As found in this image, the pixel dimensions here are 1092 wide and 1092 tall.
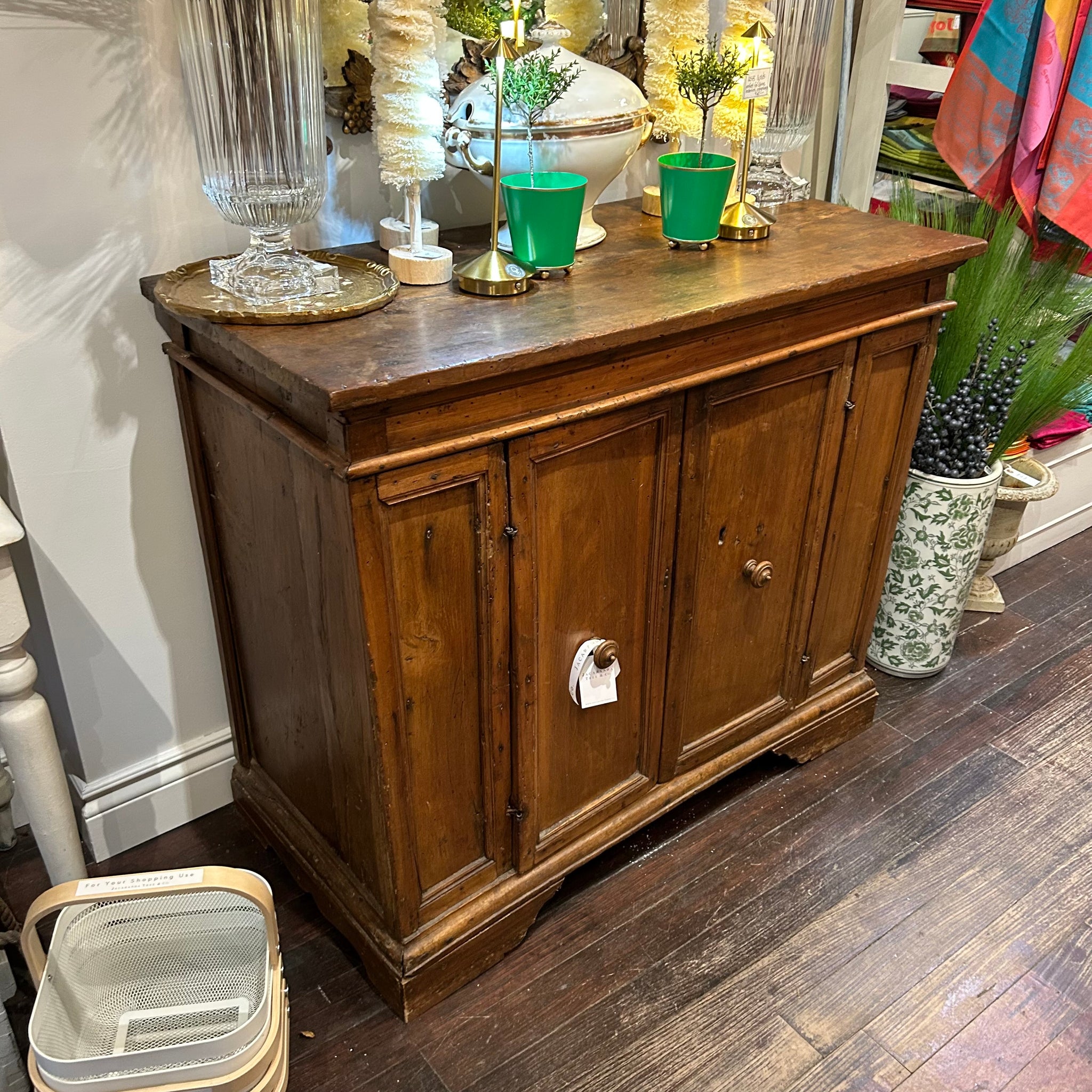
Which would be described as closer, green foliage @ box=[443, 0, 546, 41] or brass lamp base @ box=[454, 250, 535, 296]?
brass lamp base @ box=[454, 250, 535, 296]

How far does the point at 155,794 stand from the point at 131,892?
0.60m

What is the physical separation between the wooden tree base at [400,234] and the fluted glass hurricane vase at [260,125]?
157 mm

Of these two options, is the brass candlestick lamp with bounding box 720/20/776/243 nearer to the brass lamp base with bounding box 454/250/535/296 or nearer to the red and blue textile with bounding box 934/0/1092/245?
the brass lamp base with bounding box 454/250/535/296

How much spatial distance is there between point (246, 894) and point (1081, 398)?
190 cm

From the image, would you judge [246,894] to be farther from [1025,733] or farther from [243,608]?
[1025,733]

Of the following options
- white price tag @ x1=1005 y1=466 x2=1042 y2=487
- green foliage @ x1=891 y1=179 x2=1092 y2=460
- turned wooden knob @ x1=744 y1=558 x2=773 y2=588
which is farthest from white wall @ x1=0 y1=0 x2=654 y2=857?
white price tag @ x1=1005 y1=466 x2=1042 y2=487

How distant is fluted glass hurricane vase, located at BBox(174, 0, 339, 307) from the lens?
1.14 metres

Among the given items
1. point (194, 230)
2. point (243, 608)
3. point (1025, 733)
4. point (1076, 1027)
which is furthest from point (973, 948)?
point (194, 230)

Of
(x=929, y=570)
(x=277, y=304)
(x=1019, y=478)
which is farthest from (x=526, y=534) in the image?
(x=1019, y=478)

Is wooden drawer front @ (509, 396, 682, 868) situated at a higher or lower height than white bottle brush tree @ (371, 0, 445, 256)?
lower

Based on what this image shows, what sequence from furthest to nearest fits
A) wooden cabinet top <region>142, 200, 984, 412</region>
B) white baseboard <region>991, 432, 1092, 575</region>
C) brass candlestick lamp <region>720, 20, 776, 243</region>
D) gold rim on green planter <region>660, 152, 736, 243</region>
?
white baseboard <region>991, 432, 1092, 575</region>
brass candlestick lamp <region>720, 20, 776, 243</region>
gold rim on green planter <region>660, 152, 736, 243</region>
wooden cabinet top <region>142, 200, 984, 412</region>

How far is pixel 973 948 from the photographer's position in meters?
1.61

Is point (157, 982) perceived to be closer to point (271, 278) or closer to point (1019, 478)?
point (271, 278)

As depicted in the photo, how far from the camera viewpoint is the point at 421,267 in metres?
1.36
